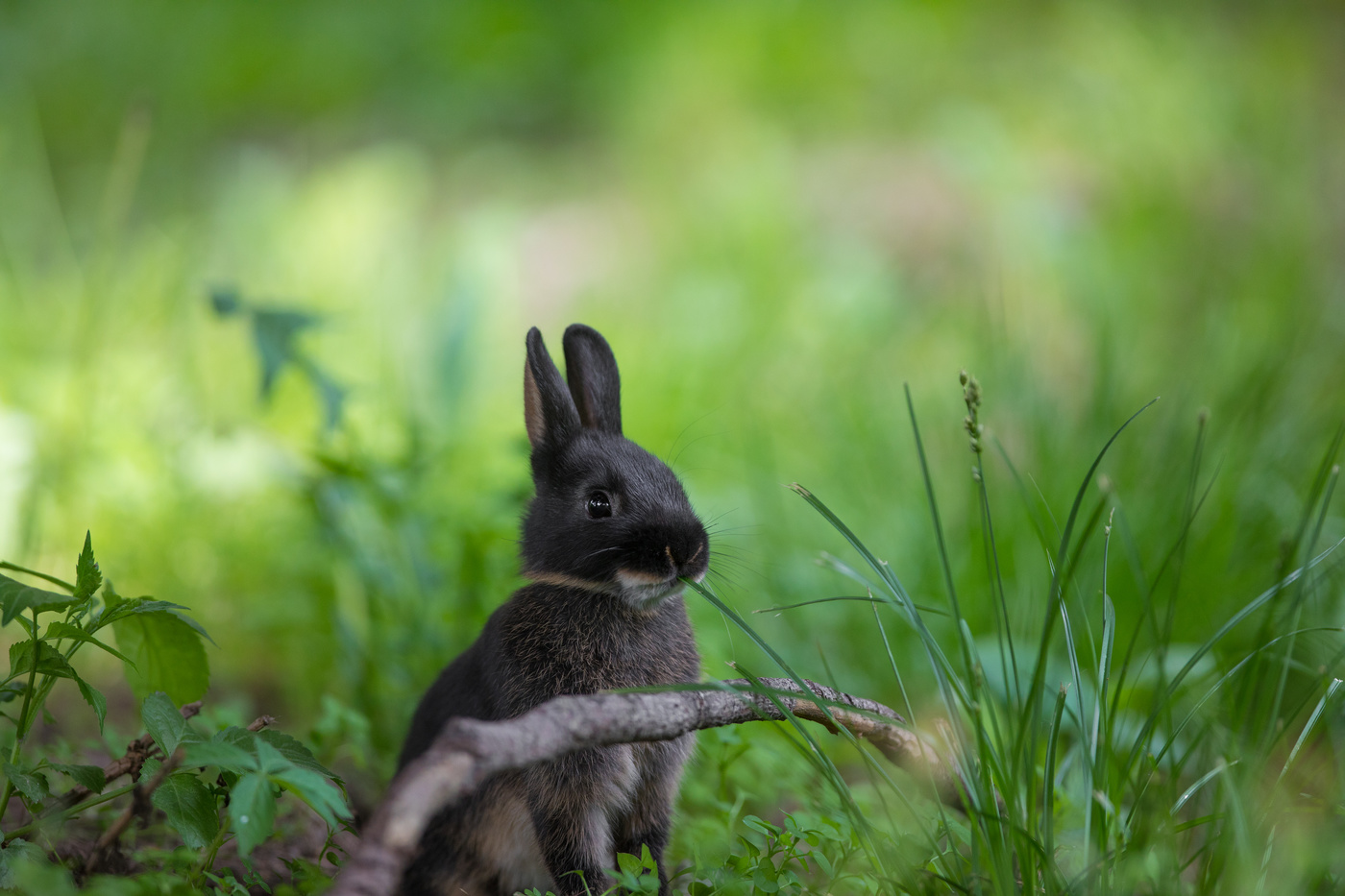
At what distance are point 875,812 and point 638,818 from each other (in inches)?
22.2

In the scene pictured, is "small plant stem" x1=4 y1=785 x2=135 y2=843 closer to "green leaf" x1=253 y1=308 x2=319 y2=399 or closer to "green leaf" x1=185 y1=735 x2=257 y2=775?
"green leaf" x1=185 y1=735 x2=257 y2=775

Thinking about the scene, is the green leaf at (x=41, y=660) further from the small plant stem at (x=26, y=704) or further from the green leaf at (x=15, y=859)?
the green leaf at (x=15, y=859)

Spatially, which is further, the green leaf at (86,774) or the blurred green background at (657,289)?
the blurred green background at (657,289)

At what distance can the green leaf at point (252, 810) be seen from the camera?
1.42 meters

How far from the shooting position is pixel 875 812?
2404mm

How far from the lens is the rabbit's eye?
2287 mm

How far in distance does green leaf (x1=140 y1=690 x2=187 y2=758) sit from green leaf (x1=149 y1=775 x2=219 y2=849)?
0.06m

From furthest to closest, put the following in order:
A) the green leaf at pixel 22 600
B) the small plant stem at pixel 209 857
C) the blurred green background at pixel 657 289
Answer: the blurred green background at pixel 657 289, the small plant stem at pixel 209 857, the green leaf at pixel 22 600

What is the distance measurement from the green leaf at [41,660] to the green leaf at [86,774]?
0.50 feet

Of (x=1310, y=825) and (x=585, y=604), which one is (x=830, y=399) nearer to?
(x=585, y=604)

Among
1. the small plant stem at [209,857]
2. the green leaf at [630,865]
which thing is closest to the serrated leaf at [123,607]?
the small plant stem at [209,857]

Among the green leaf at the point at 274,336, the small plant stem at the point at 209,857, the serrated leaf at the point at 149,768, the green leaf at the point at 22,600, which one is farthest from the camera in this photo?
the green leaf at the point at 274,336

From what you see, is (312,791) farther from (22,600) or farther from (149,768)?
(149,768)

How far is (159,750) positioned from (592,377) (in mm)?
1241
